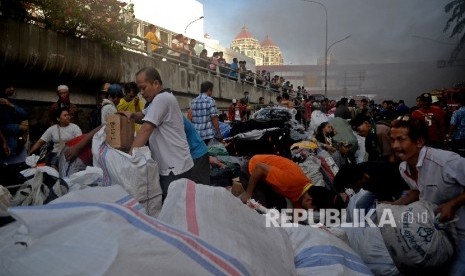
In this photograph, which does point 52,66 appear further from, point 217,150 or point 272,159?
point 272,159

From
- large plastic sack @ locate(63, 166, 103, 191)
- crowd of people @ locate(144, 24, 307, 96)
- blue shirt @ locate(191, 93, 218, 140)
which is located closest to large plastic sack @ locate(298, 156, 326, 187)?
→ blue shirt @ locate(191, 93, 218, 140)

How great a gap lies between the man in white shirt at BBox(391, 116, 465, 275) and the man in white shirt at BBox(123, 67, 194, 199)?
59.4 inches

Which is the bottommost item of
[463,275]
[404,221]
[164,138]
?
[463,275]

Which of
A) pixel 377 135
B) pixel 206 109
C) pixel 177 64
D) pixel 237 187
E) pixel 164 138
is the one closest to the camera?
pixel 164 138

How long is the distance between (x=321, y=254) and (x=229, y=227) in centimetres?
54

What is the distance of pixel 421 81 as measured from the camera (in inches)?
2047

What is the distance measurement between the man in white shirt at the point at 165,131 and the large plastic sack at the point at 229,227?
1085 mm

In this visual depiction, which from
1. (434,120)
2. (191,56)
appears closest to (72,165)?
(434,120)

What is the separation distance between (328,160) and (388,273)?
317 cm

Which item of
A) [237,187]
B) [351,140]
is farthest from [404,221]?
[351,140]

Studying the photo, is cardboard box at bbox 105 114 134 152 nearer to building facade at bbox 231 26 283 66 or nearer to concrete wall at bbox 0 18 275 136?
concrete wall at bbox 0 18 275 136

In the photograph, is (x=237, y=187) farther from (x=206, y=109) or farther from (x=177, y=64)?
(x=177, y=64)

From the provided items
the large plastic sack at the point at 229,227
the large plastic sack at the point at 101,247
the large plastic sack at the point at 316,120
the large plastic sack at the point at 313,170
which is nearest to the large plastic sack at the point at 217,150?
the large plastic sack at the point at 313,170

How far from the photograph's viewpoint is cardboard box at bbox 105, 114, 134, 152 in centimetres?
275
